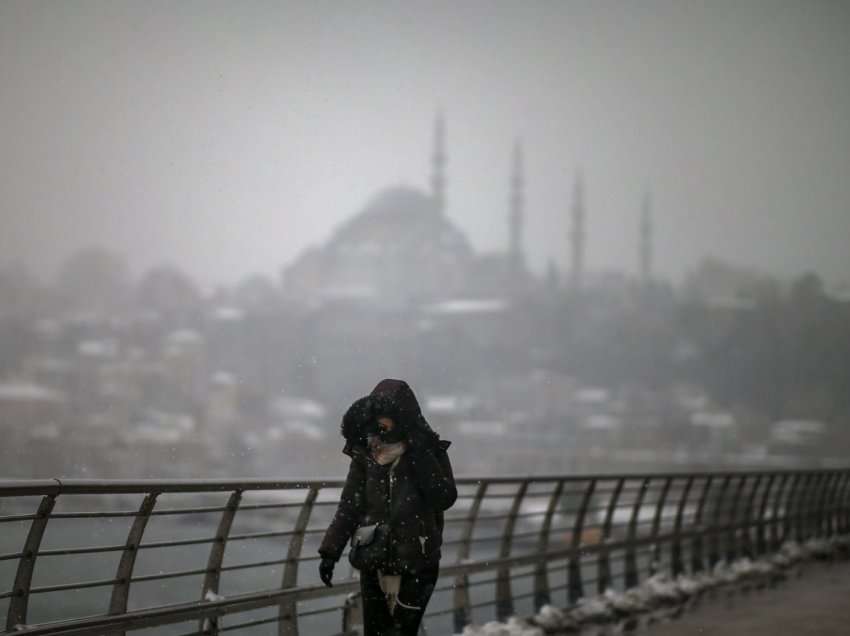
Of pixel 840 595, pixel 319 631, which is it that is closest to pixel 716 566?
pixel 840 595

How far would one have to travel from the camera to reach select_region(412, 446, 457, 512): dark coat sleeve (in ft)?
24.8

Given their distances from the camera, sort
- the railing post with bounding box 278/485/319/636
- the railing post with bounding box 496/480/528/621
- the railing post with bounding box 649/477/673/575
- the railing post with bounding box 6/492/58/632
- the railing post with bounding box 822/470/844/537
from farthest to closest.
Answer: the railing post with bounding box 822/470/844/537, the railing post with bounding box 649/477/673/575, the railing post with bounding box 496/480/528/621, the railing post with bounding box 278/485/319/636, the railing post with bounding box 6/492/58/632

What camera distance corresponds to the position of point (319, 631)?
436 inches

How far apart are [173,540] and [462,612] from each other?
14.0 feet

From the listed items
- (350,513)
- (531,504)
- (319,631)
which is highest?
(350,513)

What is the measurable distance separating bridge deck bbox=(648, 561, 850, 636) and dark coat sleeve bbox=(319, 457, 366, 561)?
5346 mm

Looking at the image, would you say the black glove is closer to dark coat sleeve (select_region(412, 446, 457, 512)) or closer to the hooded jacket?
the hooded jacket

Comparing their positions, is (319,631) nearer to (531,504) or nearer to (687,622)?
(687,622)

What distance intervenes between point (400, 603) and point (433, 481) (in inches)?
28.5

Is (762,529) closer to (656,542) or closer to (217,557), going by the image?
(656,542)

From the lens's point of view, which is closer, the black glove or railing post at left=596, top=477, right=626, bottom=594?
the black glove

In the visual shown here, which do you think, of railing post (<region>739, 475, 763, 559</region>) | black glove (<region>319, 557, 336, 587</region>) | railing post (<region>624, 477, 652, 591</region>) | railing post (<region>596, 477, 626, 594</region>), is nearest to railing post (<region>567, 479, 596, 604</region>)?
railing post (<region>596, 477, 626, 594</region>)

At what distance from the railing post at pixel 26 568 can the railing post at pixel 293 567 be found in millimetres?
2892

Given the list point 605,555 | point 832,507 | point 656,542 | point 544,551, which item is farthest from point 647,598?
point 832,507
